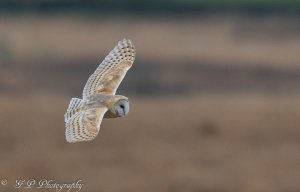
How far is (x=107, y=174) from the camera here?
706 inches

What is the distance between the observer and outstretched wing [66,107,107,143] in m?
7.73

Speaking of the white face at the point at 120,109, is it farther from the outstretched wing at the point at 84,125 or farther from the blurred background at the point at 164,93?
the blurred background at the point at 164,93

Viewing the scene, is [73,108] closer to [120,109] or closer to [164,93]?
[120,109]

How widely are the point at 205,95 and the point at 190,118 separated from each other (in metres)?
4.30

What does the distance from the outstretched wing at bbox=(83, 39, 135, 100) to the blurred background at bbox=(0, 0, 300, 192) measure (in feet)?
19.3

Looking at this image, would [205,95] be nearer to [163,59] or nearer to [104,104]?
[163,59]

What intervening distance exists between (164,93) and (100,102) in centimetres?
1831

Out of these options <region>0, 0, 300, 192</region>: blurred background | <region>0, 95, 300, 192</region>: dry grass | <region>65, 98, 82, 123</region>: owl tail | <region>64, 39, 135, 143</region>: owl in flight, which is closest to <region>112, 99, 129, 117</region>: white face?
<region>64, 39, 135, 143</region>: owl in flight

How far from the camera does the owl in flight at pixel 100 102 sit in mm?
7918

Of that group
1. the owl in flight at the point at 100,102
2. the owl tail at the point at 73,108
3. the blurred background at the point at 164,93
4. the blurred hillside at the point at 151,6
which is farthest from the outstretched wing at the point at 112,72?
the blurred hillside at the point at 151,6

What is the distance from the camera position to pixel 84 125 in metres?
7.97

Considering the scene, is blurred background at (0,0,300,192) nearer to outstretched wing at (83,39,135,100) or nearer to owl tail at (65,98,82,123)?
outstretched wing at (83,39,135,100)

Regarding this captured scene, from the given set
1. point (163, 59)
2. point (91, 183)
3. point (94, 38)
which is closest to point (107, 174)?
point (91, 183)

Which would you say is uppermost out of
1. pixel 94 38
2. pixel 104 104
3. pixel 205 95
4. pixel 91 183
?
pixel 94 38
